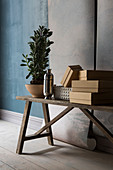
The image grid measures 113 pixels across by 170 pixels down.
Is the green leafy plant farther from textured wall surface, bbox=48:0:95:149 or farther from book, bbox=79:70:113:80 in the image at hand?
book, bbox=79:70:113:80

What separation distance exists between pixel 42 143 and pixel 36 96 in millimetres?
600

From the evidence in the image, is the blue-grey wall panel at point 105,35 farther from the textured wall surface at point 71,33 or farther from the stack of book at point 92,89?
the stack of book at point 92,89

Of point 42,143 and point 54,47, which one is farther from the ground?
point 54,47

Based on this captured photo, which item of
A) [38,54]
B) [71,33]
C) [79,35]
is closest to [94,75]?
[38,54]

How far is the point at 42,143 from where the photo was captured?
7.96ft

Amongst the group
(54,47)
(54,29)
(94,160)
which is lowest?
(94,160)

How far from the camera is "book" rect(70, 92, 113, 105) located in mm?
1555

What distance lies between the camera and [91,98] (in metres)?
1.54

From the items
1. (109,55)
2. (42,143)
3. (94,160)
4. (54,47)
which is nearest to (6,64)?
(54,47)

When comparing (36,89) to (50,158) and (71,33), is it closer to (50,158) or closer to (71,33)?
(50,158)

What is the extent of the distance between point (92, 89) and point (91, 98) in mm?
82

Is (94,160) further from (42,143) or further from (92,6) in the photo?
(92,6)

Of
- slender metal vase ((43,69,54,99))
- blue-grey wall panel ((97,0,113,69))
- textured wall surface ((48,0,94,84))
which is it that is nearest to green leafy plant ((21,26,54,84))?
slender metal vase ((43,69,54,99))

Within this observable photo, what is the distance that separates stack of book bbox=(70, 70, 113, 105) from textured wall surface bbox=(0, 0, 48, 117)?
1493 millimetres
